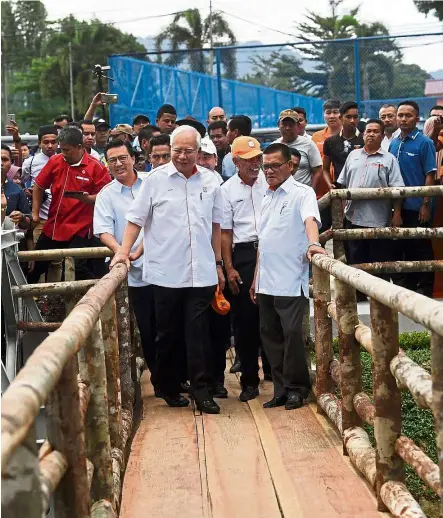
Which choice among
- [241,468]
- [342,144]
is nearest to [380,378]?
[241,468]

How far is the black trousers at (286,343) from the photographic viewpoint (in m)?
6.78

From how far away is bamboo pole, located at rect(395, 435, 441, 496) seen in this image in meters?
3.72

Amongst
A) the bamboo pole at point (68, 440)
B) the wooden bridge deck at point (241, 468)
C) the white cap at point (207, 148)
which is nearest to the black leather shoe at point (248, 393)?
the wooden bridge deck at point (241, 468)

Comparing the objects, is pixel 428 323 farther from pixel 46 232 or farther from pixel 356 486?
pixel 46 232

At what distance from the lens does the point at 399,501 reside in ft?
14.0

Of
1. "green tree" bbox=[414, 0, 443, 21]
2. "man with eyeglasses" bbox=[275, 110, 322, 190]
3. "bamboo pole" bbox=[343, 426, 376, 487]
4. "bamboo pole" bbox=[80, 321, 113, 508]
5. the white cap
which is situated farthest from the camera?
"green tree" bbox=[414, 0, 443, 21]

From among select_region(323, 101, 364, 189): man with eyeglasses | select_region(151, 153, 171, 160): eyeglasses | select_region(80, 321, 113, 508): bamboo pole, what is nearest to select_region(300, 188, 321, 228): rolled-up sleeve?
select_region(151, 153, 171, 160): eyeglasses

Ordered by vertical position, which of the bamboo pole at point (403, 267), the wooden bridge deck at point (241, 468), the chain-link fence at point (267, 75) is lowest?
the wooden bridge deck at point (241, 468)

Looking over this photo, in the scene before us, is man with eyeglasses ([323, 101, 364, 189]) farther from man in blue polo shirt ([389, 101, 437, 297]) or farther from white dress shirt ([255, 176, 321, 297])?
white dress shirt ([255, 176, 321, 297])

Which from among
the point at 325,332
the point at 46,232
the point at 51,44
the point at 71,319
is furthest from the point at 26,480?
the point at 51,44

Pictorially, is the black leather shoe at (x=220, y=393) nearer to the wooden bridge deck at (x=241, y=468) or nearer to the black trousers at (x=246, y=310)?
the black trousers at (x=246, y=310)

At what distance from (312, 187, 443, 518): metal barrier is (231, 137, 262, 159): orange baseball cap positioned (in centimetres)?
104

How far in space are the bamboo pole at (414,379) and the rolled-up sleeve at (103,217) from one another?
3.25 metres

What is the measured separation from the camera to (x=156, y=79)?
15.2 meters
